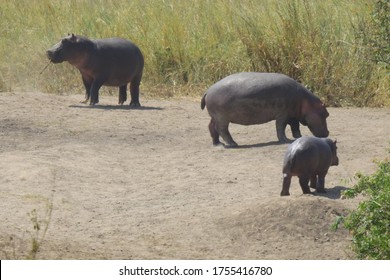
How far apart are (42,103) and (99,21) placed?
4.07 metres

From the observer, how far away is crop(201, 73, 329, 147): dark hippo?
11.7 metres

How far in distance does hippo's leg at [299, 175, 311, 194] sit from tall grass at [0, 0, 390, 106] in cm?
577

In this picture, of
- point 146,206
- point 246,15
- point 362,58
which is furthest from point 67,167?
point 246,15

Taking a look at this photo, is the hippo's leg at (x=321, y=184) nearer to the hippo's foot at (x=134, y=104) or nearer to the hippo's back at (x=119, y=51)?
the hippo's foot at (x=134, y=104)

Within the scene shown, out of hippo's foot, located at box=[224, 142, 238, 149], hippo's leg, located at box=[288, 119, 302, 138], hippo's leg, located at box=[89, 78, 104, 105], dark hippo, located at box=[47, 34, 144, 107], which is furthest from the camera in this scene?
dark hippo, located at box=[47, 34, 144, 107]

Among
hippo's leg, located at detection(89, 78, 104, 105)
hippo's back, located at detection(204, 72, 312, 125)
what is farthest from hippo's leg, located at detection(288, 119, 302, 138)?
hippo's leg, located at detection(89, 78, 104, 105)

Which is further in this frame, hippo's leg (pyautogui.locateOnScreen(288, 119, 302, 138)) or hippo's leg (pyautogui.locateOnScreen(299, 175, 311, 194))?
hippo's leg (pyautogui.locateOnScreen(288, 119, 302, 138))

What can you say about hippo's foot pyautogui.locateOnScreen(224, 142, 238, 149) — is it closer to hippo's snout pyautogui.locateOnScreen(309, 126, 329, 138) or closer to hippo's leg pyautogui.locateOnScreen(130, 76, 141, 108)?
hippo's snout pyautogui.locateOnScreen(309, 126, 329, 138)

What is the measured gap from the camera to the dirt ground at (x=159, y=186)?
8125mm

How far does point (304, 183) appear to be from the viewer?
Result: 925 cm

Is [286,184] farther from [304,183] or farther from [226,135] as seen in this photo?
[226,135]

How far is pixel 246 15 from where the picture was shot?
1719cm

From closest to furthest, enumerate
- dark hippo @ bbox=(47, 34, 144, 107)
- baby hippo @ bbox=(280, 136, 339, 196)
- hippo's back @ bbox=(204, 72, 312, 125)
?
baby hippo @ bbox=(280, 136, 339, 196)
hippo's back @ bbox=(204, 72, 312, 125)
dark hippo @ bbox=(47, 34, 144, 107)

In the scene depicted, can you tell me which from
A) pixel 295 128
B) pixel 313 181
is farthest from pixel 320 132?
pixel 313 181
